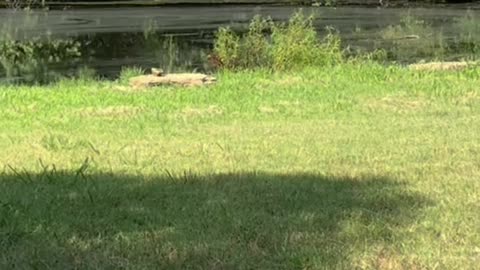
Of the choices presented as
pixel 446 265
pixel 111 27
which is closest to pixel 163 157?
pixel 446 265

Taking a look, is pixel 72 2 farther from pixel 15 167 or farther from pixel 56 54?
pixel 15 167

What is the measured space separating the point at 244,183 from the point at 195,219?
3.20ft

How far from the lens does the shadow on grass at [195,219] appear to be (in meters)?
3.73

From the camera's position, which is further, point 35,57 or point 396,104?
point 35,57

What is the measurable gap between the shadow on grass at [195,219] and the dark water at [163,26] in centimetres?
1270

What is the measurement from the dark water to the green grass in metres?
9.13

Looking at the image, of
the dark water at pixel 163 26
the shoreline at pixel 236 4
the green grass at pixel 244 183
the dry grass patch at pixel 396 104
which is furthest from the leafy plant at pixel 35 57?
the shoreline at pixel 236 4

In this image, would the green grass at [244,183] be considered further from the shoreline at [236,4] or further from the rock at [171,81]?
the shoreline at [236,4]

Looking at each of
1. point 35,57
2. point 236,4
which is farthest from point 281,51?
point 236,4

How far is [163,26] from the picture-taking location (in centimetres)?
3094

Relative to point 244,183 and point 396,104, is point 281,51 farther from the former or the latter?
point 244,183

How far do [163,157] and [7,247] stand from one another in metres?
2.68

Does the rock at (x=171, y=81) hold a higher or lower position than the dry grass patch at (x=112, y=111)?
lower

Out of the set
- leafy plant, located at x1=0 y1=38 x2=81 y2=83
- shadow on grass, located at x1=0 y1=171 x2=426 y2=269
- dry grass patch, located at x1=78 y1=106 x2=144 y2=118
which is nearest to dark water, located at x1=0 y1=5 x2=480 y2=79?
leafy plant, located at x1=0 y1=38 x2=81 y2=83
